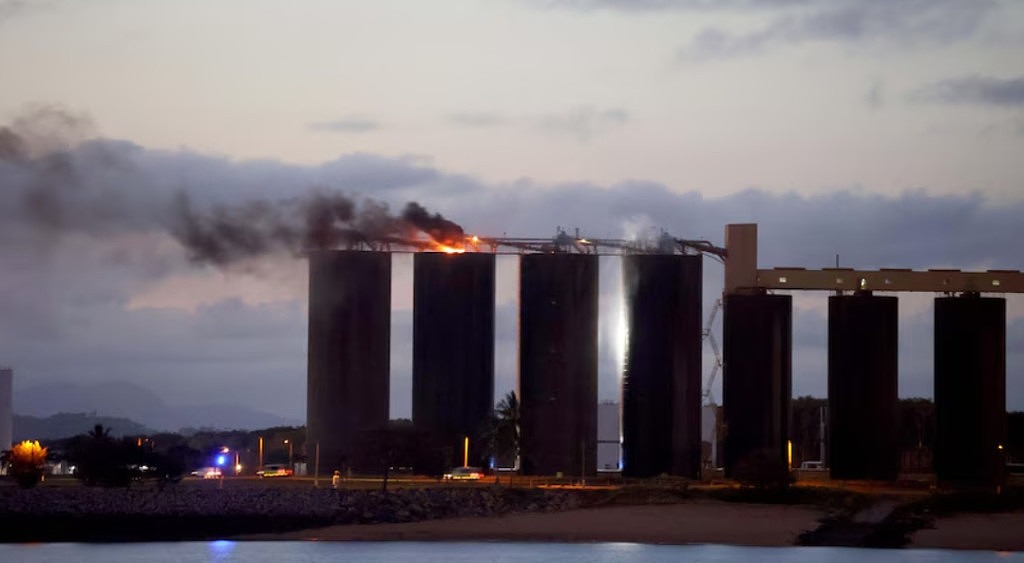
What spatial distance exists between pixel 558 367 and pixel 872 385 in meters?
18.3

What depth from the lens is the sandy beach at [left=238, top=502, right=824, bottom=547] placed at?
87375mm

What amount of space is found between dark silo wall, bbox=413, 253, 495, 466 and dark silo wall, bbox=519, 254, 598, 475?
3.16 m

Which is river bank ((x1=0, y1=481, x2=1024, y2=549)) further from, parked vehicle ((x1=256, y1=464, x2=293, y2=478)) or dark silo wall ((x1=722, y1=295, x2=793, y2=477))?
parked vehicle ((x1=256, y1=464, x2=293, y2=478))

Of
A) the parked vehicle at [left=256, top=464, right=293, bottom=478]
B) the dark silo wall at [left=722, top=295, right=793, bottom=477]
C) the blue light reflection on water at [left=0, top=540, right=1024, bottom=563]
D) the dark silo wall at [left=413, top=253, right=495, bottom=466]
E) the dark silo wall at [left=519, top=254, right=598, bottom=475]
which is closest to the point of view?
the blue light reflection on water at [left=0, top=540, right=1024, bottom=563]

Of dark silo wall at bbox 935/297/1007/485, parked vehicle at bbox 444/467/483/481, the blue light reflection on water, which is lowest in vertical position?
the blue light reflection on water

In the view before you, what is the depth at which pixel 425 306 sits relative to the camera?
363ft

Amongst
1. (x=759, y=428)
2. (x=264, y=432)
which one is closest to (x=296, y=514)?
(x=759, y=428)

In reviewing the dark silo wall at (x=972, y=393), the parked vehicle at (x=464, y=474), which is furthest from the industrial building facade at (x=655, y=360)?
the parked vehicle at (x=464, y=474)

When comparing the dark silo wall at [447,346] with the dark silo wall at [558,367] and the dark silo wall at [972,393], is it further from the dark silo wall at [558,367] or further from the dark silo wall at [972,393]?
the dark silo wall at [972,393]

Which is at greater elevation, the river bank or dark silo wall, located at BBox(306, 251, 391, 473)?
dark silo wall, located at BBox(306, 251, 391, 473)

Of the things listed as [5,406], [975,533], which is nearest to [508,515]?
[975,533]

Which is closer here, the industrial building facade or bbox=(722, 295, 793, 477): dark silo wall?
the industrial building facade

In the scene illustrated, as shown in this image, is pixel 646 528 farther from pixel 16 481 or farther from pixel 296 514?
pixel 16 481

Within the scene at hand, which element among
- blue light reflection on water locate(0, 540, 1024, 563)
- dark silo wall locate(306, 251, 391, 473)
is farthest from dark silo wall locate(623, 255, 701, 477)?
dark silo wall locate(306, 251, 391, 473)
